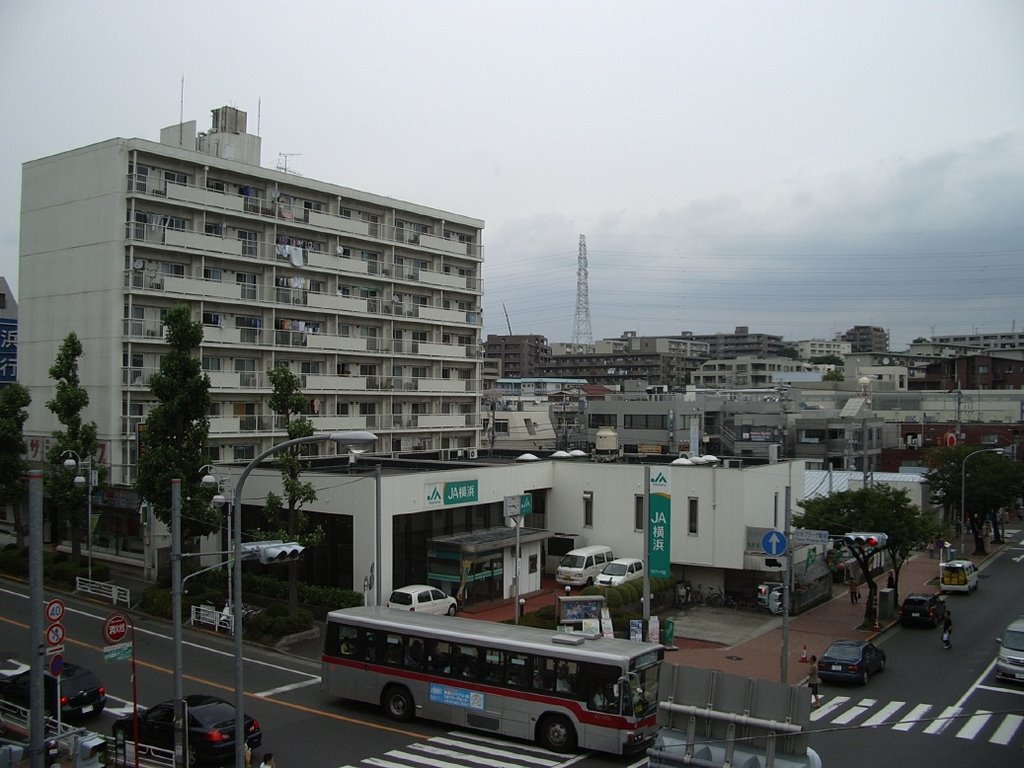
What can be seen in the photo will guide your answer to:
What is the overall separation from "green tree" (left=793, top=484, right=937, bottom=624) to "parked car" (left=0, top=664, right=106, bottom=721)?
2634 cm

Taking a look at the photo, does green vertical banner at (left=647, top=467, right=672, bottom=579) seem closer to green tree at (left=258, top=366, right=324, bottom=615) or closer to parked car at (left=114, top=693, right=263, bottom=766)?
green tree at (left=258, top=366, right=324, bottom=615)

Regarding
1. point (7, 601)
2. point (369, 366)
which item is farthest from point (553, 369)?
point (7, 601)

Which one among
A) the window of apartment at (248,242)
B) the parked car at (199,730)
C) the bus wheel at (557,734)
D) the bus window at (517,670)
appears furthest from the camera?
the window of apartment at (248,242)

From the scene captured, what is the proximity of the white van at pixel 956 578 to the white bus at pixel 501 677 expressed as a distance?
30.2 meters

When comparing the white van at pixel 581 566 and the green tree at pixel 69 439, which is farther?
Answer: the white van at pixel 581 566

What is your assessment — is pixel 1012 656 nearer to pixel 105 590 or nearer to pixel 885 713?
pixel 885 713

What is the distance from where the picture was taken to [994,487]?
55.2 m

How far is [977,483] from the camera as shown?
5559 centimetres

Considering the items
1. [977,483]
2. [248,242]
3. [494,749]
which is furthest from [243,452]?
[977,483]

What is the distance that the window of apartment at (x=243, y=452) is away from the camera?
47.5 metres

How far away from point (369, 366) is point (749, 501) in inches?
1097

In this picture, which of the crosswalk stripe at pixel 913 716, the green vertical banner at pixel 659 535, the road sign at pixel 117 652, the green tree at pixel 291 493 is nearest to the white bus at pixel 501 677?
the road sign at pixel 117 652

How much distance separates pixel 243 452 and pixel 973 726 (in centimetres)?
3726

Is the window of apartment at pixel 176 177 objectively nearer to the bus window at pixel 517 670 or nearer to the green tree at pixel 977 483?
the bus window at pixel 517 670
